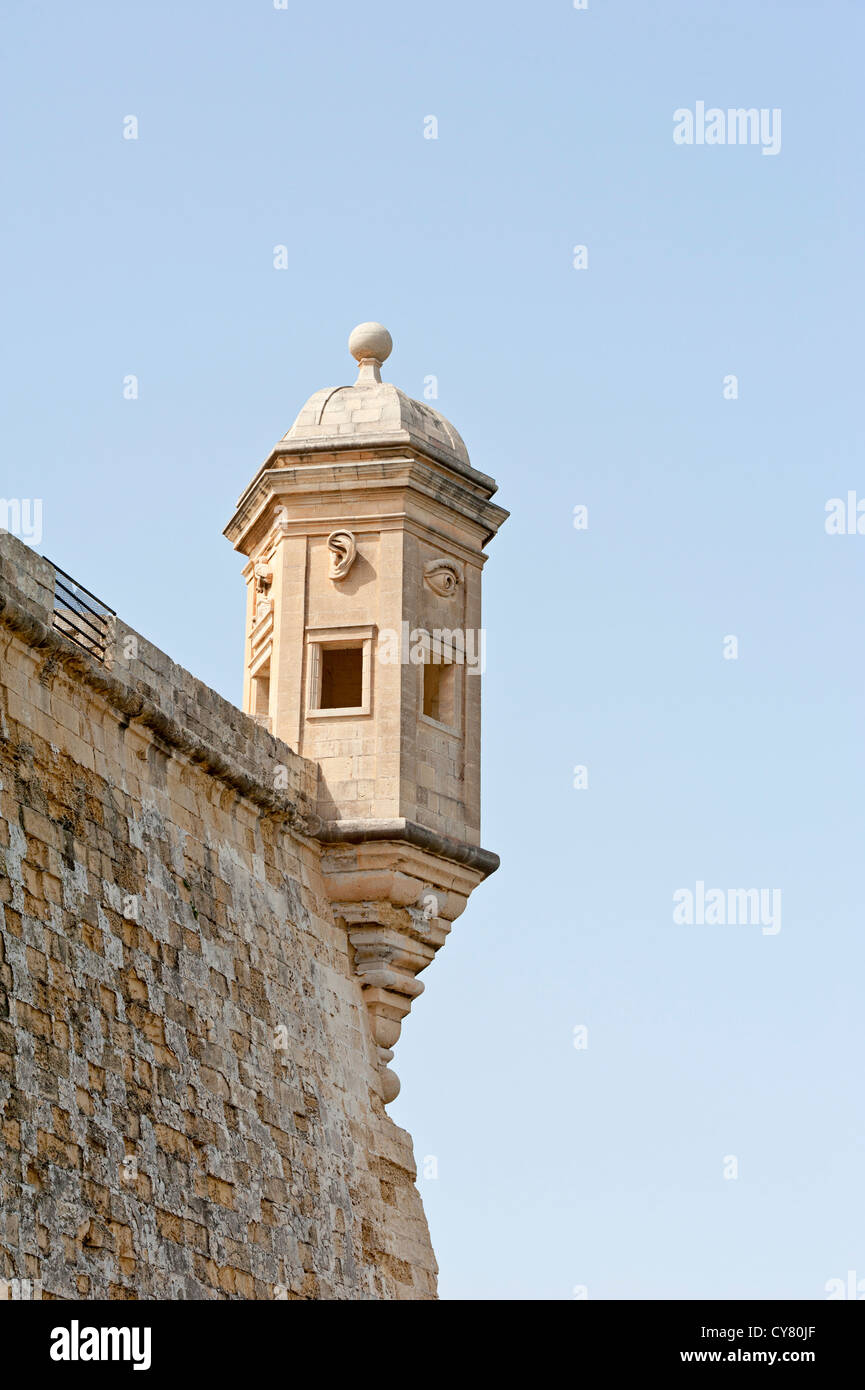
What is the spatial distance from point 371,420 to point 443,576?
1152 mm

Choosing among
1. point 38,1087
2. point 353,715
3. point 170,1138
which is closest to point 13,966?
point 38,1087

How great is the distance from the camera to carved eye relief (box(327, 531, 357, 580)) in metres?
16.4

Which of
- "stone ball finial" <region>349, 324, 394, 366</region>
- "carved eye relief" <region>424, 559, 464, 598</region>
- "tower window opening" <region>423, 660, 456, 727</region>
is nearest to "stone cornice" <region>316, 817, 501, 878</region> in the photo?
"tower window opening" <region>423, 660, 456, 727</region>

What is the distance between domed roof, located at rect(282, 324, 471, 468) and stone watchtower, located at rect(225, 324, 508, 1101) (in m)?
0.02

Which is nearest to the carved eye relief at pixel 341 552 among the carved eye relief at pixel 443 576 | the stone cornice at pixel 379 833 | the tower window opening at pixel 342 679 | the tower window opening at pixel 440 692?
the carved eye relief at pixel 443 576

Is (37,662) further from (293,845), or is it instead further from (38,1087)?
(293,845)

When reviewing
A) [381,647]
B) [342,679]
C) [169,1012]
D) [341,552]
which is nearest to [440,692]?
[381,647]

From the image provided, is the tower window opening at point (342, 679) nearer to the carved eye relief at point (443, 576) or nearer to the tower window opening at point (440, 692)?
the tower window opening at point (440, 692)

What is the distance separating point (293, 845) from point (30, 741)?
3539mm

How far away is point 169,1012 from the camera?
13.1 metres

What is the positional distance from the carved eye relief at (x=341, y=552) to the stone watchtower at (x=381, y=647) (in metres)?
0.01

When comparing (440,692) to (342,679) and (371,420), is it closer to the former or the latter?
(342,679)
